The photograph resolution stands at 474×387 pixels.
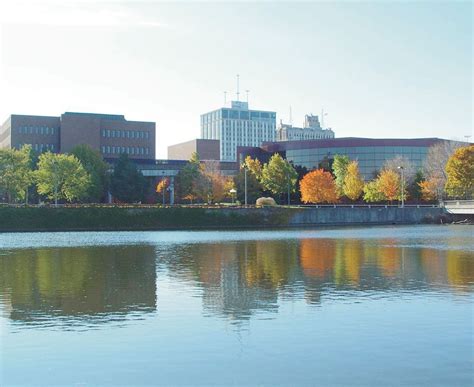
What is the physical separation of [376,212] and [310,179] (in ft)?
50.7

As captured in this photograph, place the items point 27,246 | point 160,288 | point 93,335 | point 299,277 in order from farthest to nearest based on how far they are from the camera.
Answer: point 27,246, point 299,277, point 160,288, point 93,335

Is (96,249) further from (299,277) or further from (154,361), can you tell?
(154,361)

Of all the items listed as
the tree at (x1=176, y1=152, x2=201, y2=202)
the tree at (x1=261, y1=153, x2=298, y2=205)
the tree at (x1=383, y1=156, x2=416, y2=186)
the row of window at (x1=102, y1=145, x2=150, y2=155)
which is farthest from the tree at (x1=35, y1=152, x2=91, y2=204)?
the tree at (x1=383, y1=156, x2=416, y2=186)

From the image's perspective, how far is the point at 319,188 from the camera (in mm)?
104312

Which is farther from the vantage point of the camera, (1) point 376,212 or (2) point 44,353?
(1) point 376,212

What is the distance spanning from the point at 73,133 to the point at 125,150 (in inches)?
582

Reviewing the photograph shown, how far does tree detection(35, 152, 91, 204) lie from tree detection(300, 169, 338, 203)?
1365 inches

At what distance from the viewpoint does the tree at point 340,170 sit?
110350 millimetres

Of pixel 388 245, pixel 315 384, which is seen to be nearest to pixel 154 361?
pixel 315 384

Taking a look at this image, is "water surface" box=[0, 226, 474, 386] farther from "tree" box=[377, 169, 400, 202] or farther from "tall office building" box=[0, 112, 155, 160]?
"tall office building" box=[0, 112, 155, 160]

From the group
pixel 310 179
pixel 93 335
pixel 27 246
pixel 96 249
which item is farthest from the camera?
pixel 310 179

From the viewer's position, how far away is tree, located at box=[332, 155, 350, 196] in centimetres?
11035

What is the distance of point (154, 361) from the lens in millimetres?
14016

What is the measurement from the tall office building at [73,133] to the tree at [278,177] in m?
42.8
